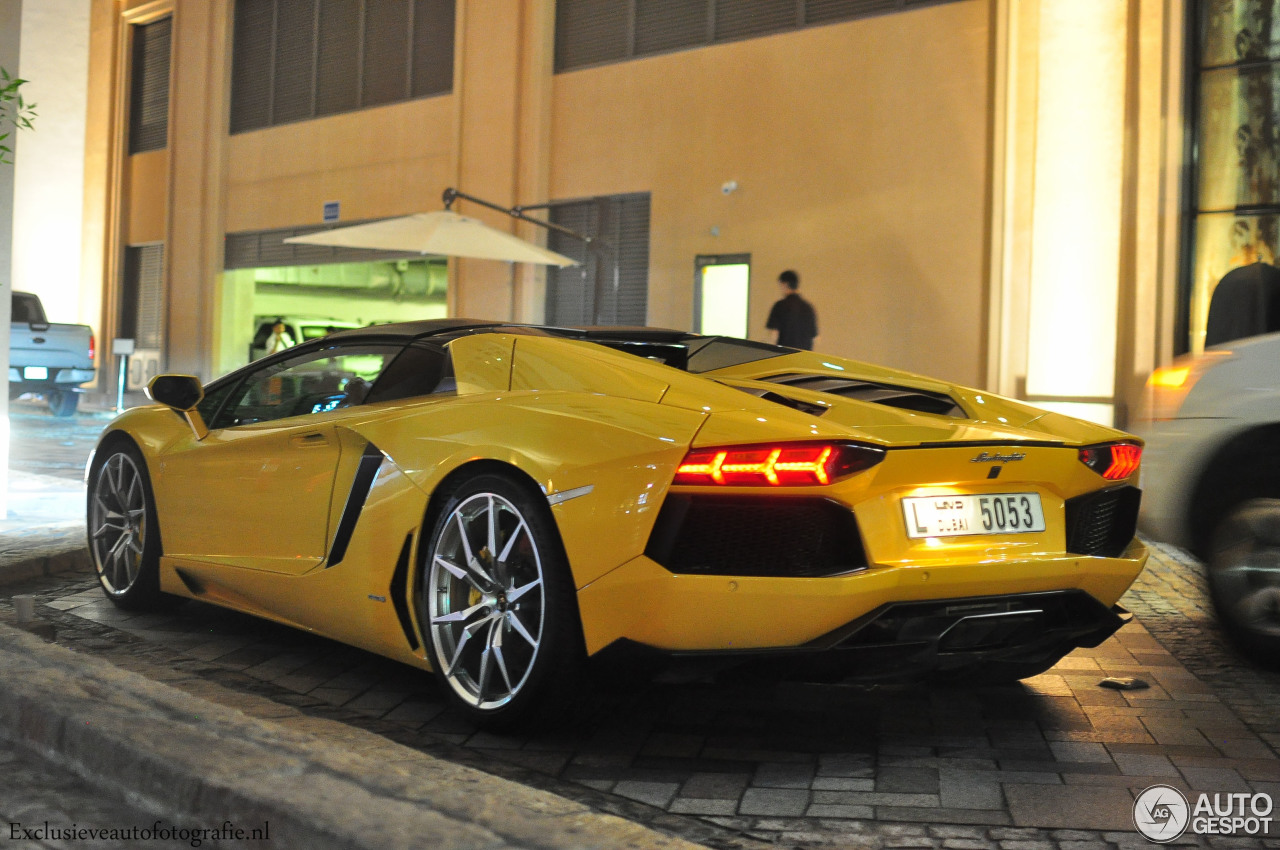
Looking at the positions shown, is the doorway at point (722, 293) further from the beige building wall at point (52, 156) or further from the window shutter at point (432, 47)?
the beige building wall at point (52, 156)

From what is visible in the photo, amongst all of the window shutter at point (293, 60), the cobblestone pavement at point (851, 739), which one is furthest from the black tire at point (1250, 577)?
the window shutter at point (293, 60)

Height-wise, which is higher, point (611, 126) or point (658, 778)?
point (611, 126)

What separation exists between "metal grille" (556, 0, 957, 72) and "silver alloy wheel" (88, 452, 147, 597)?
32.6 feet

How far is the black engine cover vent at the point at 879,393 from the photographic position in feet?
12.5

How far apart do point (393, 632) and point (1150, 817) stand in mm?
2090

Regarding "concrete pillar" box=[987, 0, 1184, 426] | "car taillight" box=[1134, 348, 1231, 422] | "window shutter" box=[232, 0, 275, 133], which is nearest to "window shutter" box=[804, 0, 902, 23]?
"concrete pillar" box=[987, 0, 1184, 426]

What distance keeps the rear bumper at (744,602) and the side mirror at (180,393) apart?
94.6 inches

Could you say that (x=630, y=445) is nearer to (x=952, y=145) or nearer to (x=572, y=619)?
(x=572, y=619)

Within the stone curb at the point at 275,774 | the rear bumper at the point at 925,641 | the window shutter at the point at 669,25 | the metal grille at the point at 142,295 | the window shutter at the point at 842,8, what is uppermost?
the window shutter at the point at 669,25

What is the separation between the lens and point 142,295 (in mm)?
24938

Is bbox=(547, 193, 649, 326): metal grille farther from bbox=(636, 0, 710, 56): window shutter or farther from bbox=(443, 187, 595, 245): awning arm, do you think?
bbox=(636, 0, 710, 56): window shutter

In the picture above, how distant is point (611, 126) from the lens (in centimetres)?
1578

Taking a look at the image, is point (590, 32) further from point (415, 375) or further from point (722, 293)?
point (415, 375)

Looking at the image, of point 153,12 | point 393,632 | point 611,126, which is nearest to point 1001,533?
point 393,632
